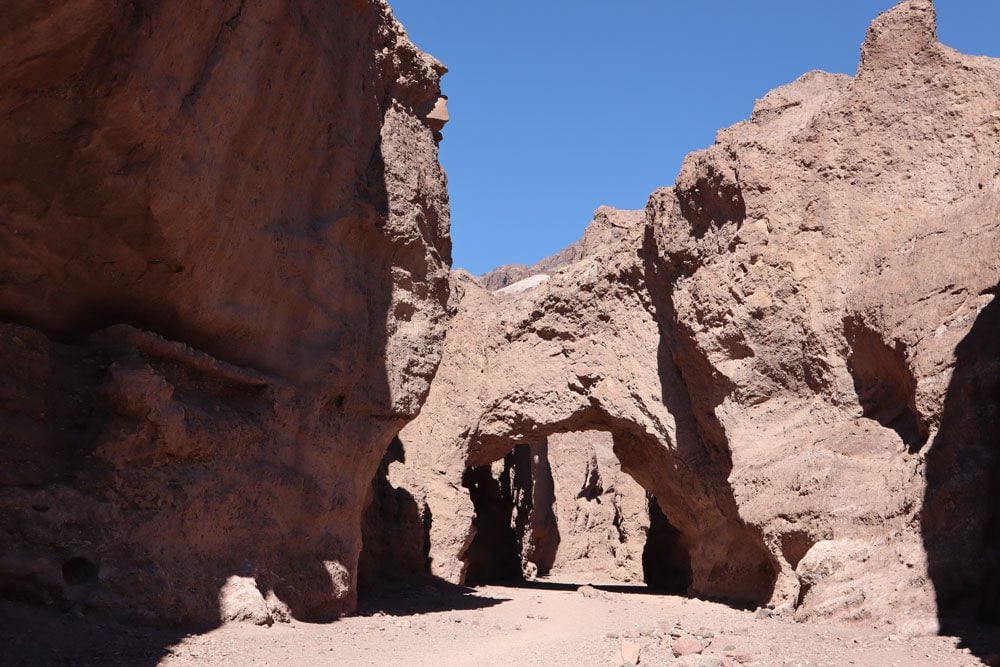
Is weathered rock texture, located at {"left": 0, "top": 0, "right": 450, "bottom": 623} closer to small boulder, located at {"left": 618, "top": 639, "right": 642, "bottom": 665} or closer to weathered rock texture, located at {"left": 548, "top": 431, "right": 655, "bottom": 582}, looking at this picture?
small boulder, located at {"left": 618, "top": 639, "right": 642, "bottom": 665}

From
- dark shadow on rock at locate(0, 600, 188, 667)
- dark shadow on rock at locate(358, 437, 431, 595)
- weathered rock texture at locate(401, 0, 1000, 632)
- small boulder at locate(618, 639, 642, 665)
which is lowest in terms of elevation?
small boulder at locate(618, 639, 642, 665)

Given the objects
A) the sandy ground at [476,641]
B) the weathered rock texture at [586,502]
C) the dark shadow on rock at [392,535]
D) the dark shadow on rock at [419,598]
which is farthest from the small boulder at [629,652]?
the weathered rock texture at [586,502]

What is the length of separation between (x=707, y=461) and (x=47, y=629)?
27.3 feet

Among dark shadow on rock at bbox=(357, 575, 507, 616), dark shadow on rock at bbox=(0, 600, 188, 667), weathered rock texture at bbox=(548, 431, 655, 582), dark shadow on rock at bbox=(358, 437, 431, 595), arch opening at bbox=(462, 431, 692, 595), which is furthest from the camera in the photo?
weathered rock texture at bbox=(548, 431, 655, 582)

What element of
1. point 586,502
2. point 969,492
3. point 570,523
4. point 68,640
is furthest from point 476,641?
point 570,523

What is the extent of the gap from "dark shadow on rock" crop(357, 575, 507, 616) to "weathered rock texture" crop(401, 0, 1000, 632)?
0.76m

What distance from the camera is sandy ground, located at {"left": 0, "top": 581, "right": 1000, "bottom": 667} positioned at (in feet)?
15.9

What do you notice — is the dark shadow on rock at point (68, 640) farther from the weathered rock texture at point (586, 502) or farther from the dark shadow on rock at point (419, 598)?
the weathered rock texture at point (586, 502)

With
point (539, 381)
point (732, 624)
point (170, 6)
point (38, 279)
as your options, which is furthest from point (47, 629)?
point (539, 381)

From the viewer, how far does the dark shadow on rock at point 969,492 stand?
6.24m

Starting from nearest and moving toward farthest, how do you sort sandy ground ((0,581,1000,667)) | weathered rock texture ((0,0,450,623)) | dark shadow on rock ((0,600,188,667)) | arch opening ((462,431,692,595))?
dark shadow on rock ((0,600,188,667)) → sandy ground ((0,581,1000,667)) → weathered rock texture ((0,0,450,623)) → arch opening ((462,431,692,595))

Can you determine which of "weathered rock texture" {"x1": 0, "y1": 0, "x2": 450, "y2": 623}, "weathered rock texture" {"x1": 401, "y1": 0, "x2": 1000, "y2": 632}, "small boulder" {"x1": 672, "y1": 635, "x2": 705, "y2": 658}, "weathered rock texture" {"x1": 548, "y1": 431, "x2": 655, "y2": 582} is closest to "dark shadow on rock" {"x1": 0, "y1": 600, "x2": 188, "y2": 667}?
"weathered rock texture" {"x1": 0, "y1": 0, "x2": 450, "y2": 623}

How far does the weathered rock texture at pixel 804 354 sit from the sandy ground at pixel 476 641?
0.70m

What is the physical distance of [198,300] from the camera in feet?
22.1
